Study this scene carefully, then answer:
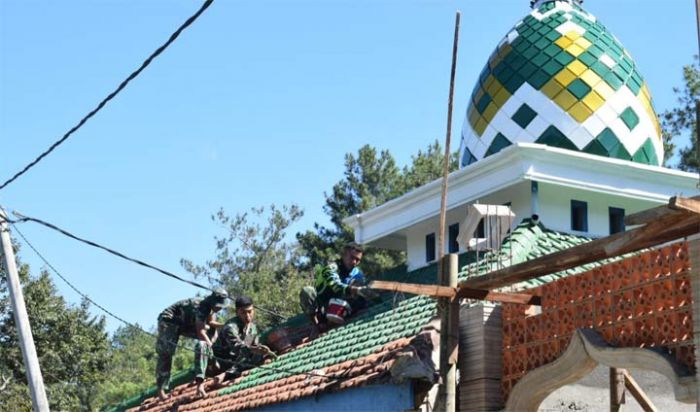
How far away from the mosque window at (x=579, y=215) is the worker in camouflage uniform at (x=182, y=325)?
4491 millimetres

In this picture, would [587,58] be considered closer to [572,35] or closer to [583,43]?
[583,43]

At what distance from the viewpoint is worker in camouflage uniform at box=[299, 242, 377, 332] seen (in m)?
14.7

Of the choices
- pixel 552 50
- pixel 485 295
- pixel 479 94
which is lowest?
pixel 485 295

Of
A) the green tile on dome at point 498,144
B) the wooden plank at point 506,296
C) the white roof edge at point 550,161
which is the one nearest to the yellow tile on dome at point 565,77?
the green tile on dome at point 498,144

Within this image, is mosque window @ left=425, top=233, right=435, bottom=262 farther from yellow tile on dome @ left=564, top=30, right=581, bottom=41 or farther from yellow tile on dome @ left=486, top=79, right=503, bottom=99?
yellow tile on dome @ left=564, top=30, right=581, bottom=41

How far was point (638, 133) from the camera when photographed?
1562cm

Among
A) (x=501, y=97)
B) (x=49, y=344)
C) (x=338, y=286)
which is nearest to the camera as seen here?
(x=338, y=286)

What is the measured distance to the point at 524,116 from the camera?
15.6m

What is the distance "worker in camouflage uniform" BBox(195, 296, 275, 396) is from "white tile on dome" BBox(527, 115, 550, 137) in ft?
13.6

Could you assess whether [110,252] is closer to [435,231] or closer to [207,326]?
[207,326]

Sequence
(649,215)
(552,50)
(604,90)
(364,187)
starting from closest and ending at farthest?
(649,215)
(604,90)
(552,50)
(364,187)

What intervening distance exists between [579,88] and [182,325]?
5.95m

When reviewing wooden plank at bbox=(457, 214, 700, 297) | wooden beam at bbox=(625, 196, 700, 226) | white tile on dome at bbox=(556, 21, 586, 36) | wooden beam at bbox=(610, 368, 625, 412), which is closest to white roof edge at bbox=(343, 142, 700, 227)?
white tile on dome at bbox=(556, 21, 586, 36)

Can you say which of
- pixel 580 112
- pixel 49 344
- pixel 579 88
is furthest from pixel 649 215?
pixel 49 344
